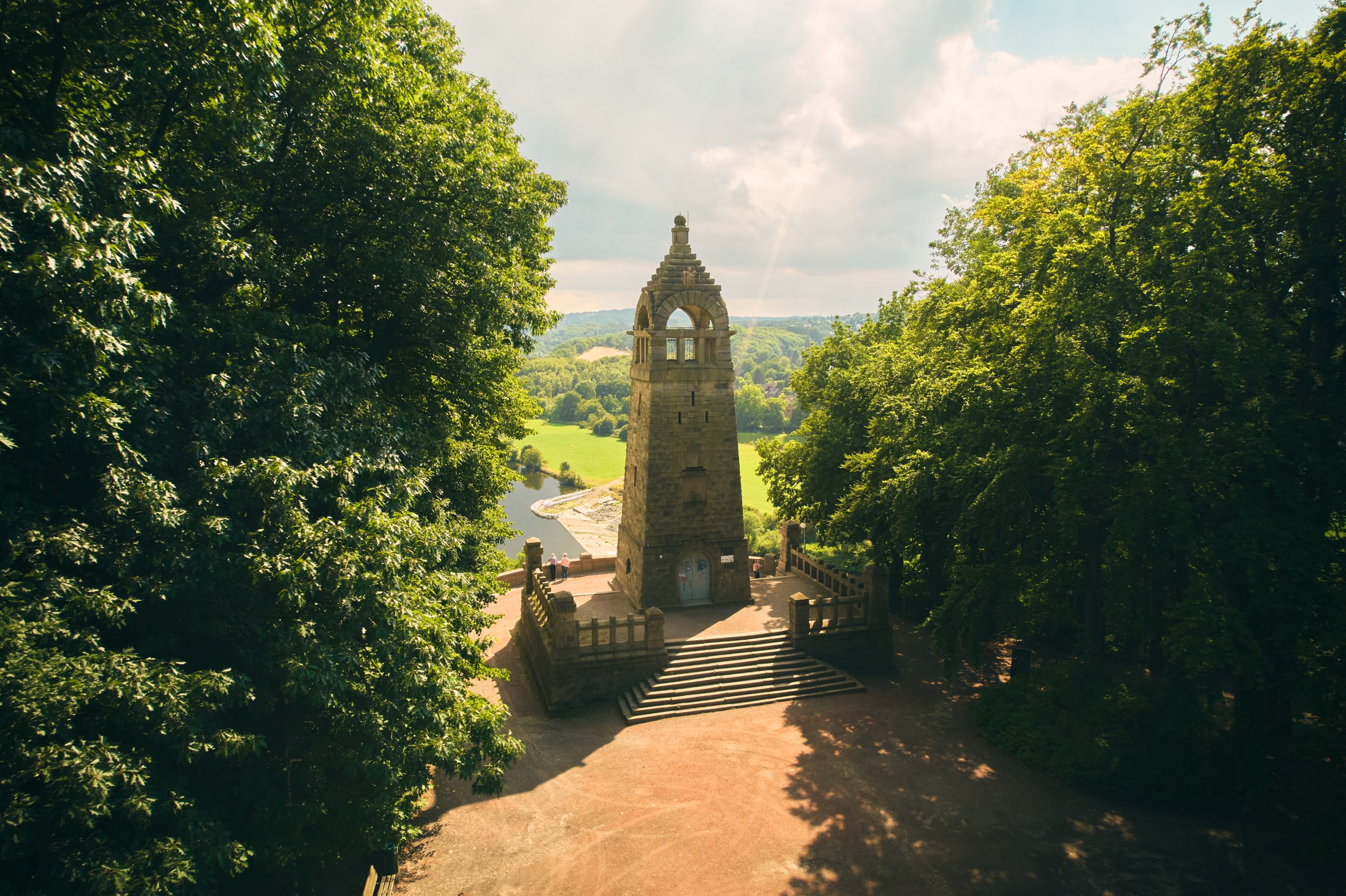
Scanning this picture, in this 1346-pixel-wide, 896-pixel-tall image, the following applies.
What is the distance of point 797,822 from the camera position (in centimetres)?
1484

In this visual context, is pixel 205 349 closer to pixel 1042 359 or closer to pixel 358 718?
pixel 358 718

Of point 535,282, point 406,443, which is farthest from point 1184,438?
point 535,282

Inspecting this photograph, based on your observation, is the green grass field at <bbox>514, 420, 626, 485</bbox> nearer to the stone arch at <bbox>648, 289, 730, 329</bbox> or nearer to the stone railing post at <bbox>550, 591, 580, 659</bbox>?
the stone arch at <bbox>648, 289, 730, 329</bbox>

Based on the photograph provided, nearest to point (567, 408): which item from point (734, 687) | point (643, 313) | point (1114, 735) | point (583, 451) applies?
point (583, 451)

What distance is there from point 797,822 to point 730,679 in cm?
589

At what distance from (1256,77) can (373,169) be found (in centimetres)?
1802

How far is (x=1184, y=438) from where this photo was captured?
1416cm

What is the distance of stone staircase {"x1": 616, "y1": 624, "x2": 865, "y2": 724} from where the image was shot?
1966 centimetres

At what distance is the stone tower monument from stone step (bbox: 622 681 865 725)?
450 centimetres

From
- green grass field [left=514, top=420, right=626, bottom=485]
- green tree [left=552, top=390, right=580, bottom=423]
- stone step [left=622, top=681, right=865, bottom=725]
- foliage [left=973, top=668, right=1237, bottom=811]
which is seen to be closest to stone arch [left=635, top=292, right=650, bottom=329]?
stone step [left=622, top=681, right=865, bottom=725]

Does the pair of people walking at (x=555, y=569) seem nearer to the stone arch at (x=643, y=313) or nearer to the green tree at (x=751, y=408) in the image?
the stone arch at (x=643, y=313)

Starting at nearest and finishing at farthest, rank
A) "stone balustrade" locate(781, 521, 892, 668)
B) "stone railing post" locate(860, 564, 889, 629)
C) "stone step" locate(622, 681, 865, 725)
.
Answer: "stone step" locate(622, 681, 865, 725)
"stone balustrade" locate(781, 521, 892, 668)
"stone railing post" locate(860, 564, 889, 629)

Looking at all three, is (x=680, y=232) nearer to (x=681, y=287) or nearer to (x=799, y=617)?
(x=681, y=287)

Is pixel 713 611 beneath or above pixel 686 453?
beneath
